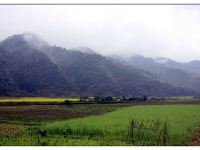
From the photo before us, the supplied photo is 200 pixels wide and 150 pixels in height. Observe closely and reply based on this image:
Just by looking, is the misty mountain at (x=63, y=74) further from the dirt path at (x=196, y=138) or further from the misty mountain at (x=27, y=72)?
the dirt path at (x=196, y=138)

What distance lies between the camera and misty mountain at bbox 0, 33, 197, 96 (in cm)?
1536

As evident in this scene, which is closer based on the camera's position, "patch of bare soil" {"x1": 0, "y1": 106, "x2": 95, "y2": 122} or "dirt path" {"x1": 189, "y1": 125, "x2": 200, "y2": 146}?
"dirt path" {"x1": 189, "y1": 125, "x2": 200, "y2": 146}

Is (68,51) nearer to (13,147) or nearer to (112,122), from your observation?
(112,122)

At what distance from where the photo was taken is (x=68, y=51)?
15.8m

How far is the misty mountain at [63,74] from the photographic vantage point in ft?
50.4

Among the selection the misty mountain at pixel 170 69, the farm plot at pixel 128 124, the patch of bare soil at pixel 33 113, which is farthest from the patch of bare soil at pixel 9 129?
the misty mountain at pixel 170 69

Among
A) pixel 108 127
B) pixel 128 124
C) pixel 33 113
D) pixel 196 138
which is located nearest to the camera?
pixel 196 138

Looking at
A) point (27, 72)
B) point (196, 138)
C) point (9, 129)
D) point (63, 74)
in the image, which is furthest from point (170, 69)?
point (9, 129)

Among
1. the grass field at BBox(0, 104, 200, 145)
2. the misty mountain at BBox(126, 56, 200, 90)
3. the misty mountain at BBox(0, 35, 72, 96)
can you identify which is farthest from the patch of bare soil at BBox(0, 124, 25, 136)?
the misty mountain at BBox(126, 56, 200, 90)

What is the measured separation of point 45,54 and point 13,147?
3343 mm

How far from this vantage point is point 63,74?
15.8 m

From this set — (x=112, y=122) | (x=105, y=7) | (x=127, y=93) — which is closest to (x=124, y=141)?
(x=112, y=122)

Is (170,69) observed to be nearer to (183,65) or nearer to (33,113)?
(183,65)

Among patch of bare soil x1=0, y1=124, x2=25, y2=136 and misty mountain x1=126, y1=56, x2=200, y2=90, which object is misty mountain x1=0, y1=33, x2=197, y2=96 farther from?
patch of bare soil x1=0, y1=124, x2=25, y2=136
